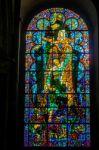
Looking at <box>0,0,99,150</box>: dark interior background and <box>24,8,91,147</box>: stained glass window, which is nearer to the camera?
<box>0,0,99,150</box>: dark interior background

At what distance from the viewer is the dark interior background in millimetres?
7477

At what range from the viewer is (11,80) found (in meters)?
8.44

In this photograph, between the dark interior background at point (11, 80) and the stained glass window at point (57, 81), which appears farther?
the stained glass window at point (57, 81)

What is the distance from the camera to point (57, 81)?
9.48 m

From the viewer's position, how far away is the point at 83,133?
912cm

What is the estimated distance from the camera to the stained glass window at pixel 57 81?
915 cm

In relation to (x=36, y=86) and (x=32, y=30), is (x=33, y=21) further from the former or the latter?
(x=36, y=86)

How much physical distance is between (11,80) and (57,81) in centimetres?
143

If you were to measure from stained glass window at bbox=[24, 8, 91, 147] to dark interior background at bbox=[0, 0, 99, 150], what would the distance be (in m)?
0.26

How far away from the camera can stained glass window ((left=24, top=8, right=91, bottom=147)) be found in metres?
9.15

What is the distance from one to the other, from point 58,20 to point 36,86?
1750mm

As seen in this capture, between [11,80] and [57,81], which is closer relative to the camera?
[11,80]

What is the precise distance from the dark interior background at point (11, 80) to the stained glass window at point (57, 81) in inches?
10.1

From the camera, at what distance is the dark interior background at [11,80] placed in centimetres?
748
